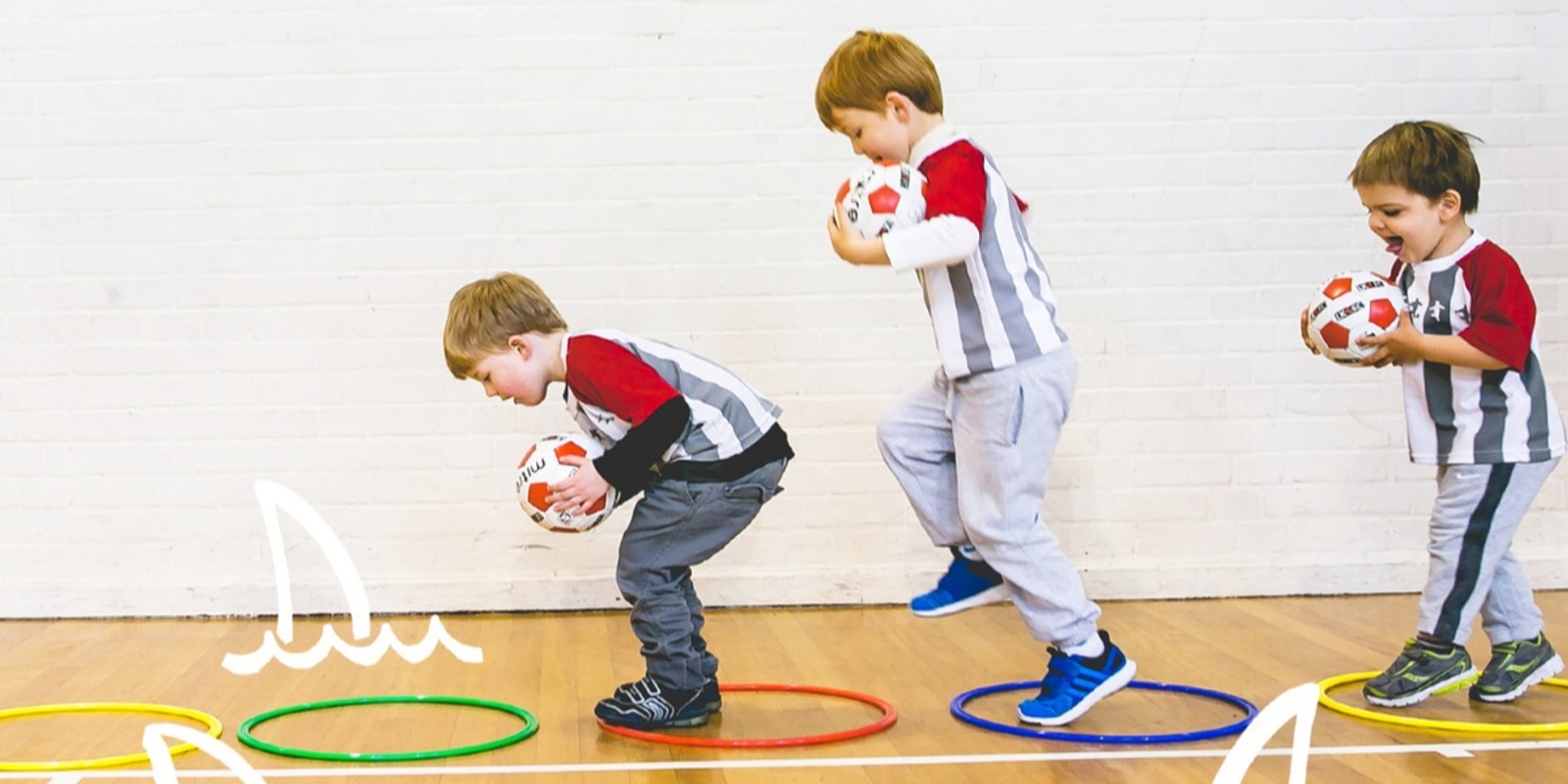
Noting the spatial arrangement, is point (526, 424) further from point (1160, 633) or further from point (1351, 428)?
point (1351, 428)

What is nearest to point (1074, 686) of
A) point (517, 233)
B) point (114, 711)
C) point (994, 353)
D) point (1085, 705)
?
point (1085, 705)

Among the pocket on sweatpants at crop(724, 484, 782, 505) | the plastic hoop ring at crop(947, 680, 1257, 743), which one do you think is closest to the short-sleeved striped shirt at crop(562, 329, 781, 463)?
the pocket on sweatpants at crop(724, 484, 782, 505)

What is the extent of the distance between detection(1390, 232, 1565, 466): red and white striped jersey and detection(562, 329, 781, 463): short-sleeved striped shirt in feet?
5.26

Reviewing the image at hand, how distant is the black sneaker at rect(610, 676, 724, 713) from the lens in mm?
3814

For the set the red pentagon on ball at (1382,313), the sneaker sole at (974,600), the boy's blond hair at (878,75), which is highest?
the boy's blond hair at (878,75)

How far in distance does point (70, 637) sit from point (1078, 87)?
392 centimetres

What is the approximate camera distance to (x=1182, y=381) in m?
5.84

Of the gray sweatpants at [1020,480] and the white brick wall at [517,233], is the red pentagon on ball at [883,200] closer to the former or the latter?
the gray sweatpants at [1020,480]

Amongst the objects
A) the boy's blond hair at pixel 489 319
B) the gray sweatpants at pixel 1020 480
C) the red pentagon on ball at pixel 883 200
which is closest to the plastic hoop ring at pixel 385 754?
the boy's blond hair at pixel 489 319

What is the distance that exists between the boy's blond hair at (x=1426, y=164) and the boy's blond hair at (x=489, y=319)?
2038 mm

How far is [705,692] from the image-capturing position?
387 cm

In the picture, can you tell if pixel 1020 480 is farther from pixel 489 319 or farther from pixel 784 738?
pixel 489 319

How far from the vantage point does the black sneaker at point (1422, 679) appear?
3846 mm

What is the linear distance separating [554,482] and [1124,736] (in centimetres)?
139
